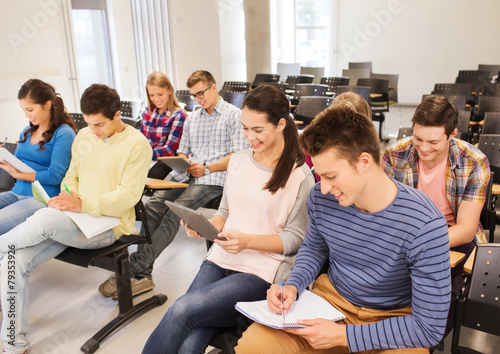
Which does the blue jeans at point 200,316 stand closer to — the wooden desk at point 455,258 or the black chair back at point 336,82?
the wooden desk at point 455,258

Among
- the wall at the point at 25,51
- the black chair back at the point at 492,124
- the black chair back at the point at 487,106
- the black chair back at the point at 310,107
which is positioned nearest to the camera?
the black chair back at the point at 492,124

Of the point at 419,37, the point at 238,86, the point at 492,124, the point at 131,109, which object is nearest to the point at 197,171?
the point at 131,109

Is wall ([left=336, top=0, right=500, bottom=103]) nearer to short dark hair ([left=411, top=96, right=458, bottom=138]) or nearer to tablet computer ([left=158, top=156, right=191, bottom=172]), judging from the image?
tablet computer ([left=158, top=156, right=191, bottom=172])

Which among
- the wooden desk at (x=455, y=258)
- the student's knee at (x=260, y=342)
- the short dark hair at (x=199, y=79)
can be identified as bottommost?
the student's knee at (x=260, y=342)

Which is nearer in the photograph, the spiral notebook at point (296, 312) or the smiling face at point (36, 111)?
the spiral notebook at point (296, 312)

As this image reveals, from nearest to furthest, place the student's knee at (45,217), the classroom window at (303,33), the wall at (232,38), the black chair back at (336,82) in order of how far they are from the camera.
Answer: the student's knee at (45,217) < the black chair back at (336,82) < the wall at (232,38) < the classroom window at (303,33)

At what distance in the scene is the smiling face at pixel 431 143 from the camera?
201 cm

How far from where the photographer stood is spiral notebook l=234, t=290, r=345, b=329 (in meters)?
1.37

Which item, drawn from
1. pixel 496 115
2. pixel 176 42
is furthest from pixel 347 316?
pixel 176 42

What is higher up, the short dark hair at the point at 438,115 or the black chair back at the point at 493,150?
the short dark hair at the point at 438,115

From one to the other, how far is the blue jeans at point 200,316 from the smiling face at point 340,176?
22.6 inches

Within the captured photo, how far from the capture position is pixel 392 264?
1337 mm

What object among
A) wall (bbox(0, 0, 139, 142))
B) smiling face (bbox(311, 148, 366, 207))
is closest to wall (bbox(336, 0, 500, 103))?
wall (bbox(0, 0, 139, 142))

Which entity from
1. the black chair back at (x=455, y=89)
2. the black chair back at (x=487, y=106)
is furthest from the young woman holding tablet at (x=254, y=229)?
the black chair back at (x=455, y=89)
